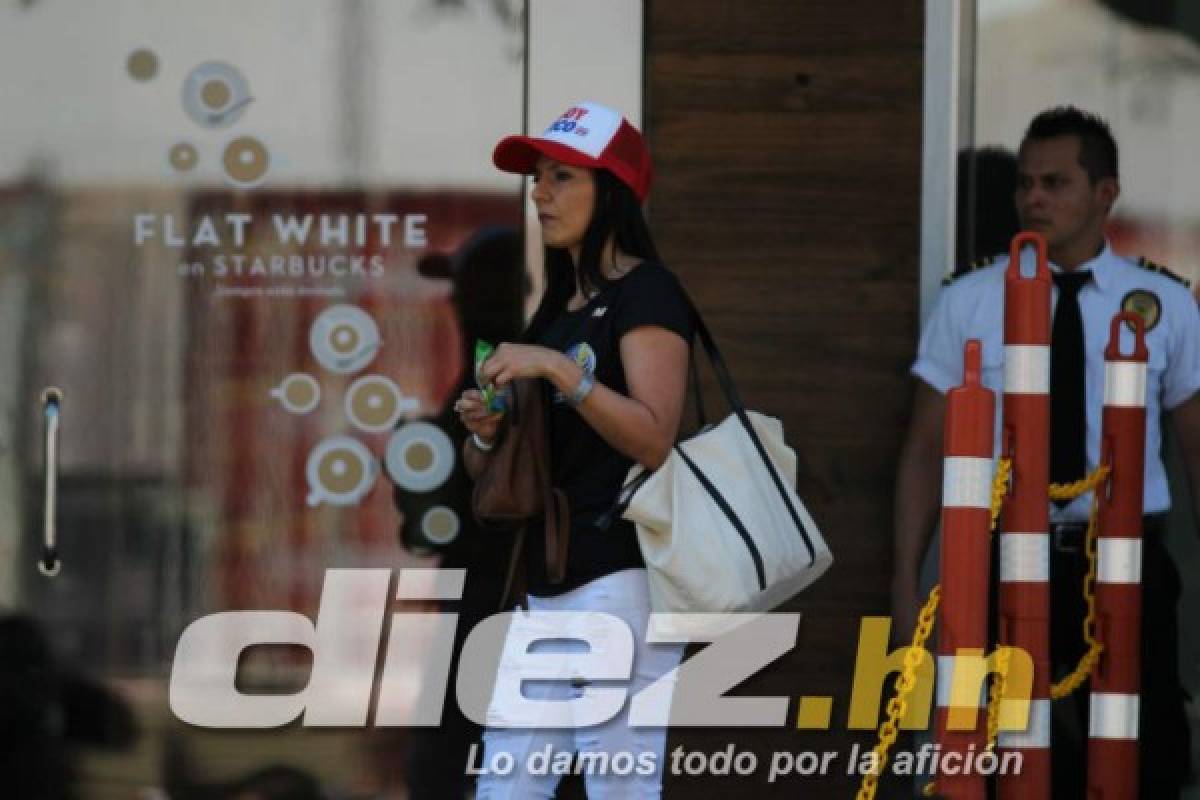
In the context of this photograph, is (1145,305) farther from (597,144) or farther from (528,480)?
(528,480)

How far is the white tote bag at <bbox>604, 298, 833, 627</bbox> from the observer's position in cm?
517

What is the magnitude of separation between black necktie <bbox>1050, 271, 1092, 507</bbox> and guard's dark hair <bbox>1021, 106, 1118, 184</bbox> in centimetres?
40

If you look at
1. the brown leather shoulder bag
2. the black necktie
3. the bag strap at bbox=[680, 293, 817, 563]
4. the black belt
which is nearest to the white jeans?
the brown leather shoulder bag

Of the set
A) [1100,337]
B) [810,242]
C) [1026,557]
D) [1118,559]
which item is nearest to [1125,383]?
[1118,559]

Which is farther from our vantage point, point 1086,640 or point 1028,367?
point 1086,640

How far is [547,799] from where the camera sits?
5359 millimetres

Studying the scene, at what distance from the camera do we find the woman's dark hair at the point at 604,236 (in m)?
5.37

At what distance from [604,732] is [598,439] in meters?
0.61

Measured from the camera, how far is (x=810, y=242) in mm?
7023

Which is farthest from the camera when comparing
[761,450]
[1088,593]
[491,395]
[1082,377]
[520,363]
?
[1082,377]

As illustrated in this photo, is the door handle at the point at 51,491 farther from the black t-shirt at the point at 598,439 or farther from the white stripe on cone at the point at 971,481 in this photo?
the white stripe on cone at the point at 971,481

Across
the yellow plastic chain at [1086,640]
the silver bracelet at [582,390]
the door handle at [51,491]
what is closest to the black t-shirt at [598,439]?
the silver bracelet at [582,390]

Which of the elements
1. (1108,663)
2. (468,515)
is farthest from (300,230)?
(1108,663)

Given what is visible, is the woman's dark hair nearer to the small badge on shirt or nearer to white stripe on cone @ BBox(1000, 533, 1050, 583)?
white stripe on cone @ BBox(1000, 533, 1050, 583)
